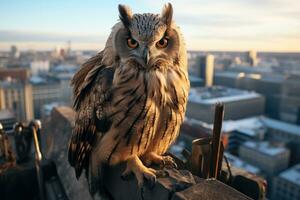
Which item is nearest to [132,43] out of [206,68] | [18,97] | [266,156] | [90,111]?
[90,111]

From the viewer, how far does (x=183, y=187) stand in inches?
61.1

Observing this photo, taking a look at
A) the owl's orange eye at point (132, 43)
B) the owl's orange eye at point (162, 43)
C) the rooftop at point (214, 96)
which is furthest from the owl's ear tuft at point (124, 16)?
→ the rooftop at point (214, 96)

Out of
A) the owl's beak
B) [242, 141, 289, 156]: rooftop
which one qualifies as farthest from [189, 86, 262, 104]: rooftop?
the owl's beak

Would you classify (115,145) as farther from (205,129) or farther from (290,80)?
(290,80)

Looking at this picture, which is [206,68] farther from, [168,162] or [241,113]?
[168,162]

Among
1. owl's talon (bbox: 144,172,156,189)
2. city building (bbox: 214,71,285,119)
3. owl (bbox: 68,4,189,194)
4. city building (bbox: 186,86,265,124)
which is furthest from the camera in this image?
city building (bbox: 214,71,285,119)

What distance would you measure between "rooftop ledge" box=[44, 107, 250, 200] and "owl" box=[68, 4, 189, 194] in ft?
0.33

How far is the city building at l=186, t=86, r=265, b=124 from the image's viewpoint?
3847 centimetres

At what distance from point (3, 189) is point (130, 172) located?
1.84m

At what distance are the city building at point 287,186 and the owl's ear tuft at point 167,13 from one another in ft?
70.9

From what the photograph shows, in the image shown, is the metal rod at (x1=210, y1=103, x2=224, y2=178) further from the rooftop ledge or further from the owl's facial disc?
the owl's facial disc

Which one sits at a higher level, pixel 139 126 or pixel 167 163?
pixel 139 126

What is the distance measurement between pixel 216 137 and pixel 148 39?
2.70ft

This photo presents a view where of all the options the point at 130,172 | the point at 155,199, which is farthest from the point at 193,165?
the point at 155,199
